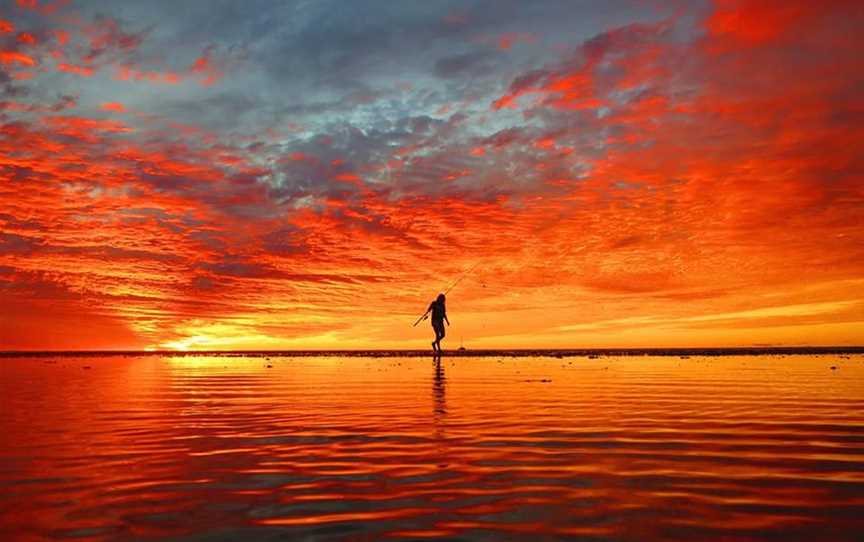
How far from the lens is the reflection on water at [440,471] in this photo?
18.7 feet

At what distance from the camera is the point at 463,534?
5367 mm

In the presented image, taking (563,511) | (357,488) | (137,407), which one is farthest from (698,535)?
(137,407)

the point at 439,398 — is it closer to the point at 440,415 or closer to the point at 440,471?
the point at 440,415

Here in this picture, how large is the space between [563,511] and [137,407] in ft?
45.9

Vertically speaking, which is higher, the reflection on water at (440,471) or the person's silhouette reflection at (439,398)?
the person's silhouette reflection at (439,398)

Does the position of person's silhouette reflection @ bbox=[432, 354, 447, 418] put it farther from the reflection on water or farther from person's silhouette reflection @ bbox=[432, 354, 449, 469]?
the reflection on water

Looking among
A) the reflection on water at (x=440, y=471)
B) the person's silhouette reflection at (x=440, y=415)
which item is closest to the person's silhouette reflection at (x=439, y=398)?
the person's silhouette reflection at (x=440, y=415)

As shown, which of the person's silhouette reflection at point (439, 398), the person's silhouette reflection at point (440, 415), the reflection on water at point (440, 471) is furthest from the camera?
the person's silhouette reflection at point (439, 398)

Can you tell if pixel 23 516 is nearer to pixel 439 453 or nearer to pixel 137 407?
pixel 439 453

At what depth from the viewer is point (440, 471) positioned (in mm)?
8047

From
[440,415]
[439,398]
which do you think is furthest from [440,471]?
[439,398]

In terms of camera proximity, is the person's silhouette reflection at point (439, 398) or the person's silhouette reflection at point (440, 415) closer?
the person's silhouette reflection at point (440, 415)

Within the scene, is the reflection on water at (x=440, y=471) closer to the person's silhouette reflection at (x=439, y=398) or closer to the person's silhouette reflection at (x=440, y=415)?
the person's silhouette reflection at (x=440, y=415)

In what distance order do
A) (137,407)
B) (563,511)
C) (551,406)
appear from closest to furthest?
(563,511) → (551,406) → (137,407)
